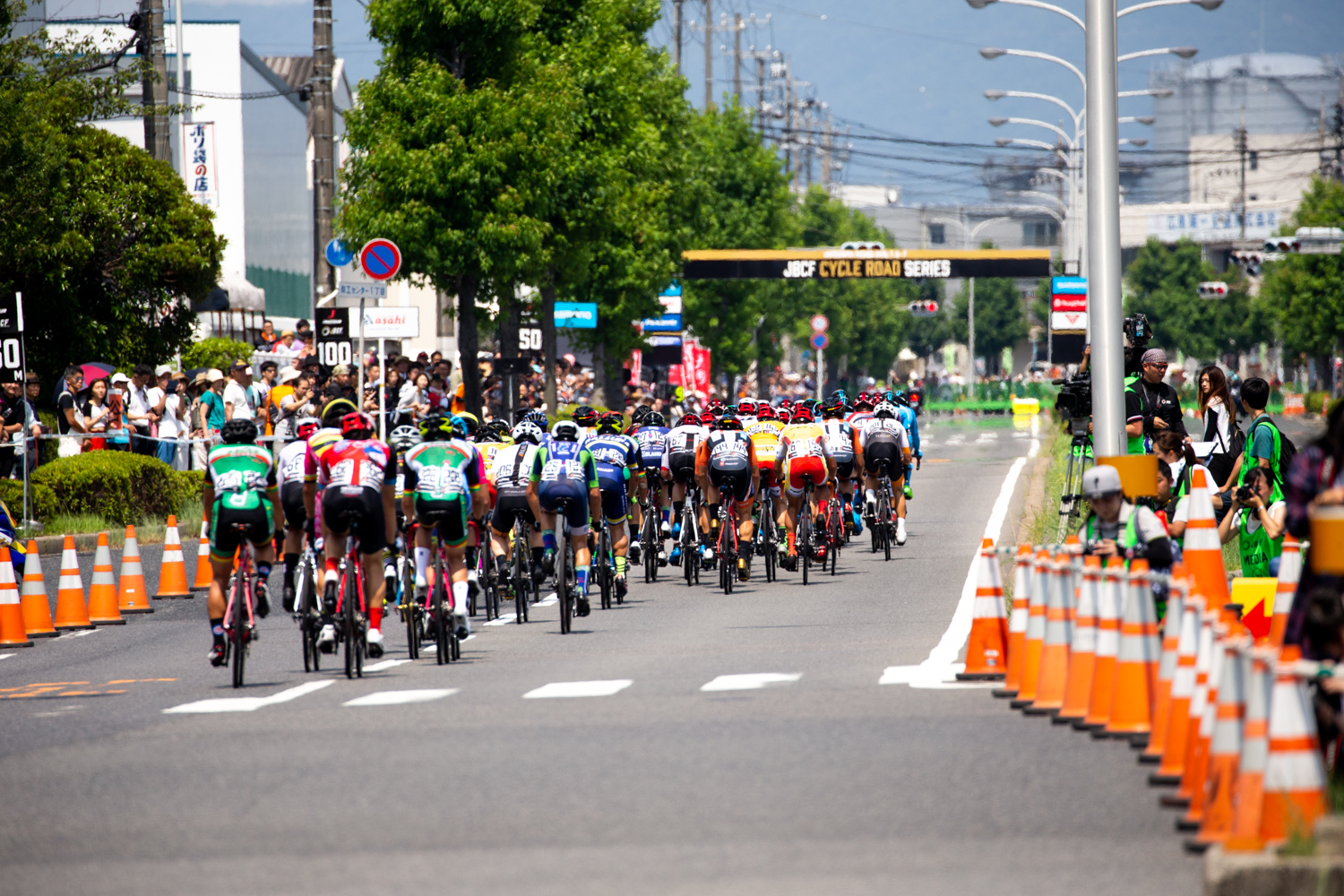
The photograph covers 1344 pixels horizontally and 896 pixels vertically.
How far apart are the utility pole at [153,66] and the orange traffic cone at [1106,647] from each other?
20.8 meters

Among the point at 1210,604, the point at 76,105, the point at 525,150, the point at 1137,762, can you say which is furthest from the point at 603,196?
the point at 1137,762

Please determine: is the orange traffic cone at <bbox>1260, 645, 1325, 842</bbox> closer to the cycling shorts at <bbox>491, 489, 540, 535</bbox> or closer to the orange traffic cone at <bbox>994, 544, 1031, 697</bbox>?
the orange traffic cone at <bbox>994, 544, 1031, 697</bbox>

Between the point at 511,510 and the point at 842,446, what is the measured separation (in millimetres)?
6248

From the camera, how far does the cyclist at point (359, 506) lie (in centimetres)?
1291

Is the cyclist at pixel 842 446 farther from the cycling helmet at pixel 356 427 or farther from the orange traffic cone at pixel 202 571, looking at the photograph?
the cycling helmet at pixel 356 427

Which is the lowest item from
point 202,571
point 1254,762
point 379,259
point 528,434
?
point 202,571

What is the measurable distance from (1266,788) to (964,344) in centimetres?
14686

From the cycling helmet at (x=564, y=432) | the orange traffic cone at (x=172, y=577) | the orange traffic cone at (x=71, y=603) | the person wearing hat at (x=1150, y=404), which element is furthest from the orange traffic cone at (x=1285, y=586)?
the orange traffic cone at (x=172, y=577)

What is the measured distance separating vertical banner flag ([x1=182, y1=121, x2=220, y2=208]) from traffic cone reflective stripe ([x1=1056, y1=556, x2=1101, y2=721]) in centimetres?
3259

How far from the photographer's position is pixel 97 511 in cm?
2317

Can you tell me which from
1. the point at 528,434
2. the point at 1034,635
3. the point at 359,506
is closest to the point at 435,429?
the point at 359,506

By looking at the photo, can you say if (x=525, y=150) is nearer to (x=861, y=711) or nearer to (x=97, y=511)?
(x=97, y=511)

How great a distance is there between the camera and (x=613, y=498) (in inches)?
690

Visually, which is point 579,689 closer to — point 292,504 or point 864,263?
point 292,504
